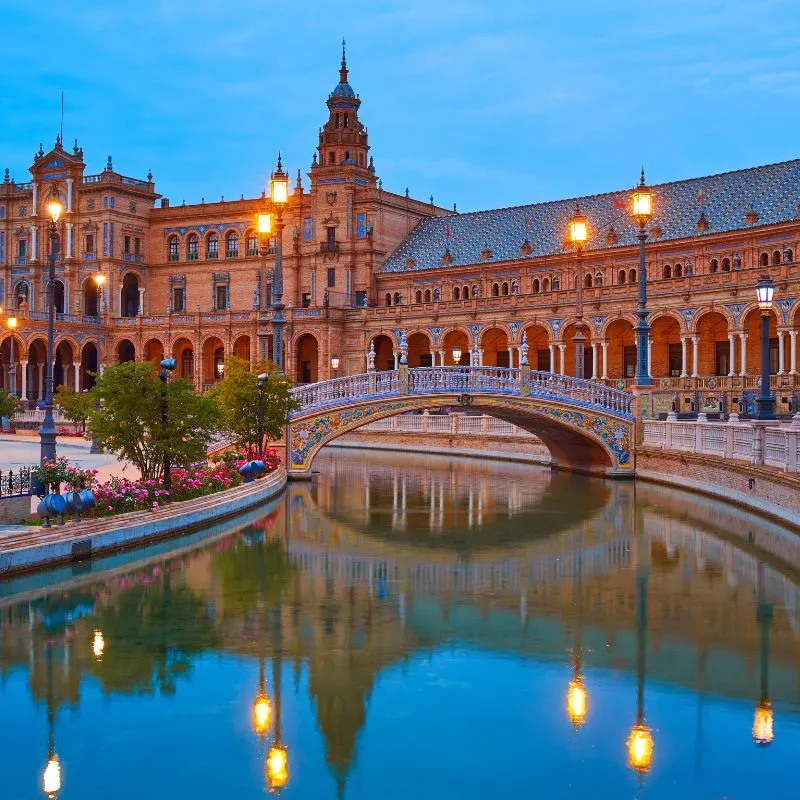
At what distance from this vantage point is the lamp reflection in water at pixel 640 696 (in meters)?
10.0

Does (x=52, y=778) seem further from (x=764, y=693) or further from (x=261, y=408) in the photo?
(x=261, y=408)

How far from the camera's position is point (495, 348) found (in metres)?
68.2

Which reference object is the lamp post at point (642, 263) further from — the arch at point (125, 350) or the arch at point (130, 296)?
the arch at point (130, 296)

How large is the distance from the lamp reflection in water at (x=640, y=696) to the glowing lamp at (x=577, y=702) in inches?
22.4

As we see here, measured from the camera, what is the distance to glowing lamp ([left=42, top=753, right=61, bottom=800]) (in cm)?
934

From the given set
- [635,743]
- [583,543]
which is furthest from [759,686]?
[583,543]

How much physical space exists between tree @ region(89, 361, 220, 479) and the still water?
2.14m

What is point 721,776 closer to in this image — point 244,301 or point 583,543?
point 583,543

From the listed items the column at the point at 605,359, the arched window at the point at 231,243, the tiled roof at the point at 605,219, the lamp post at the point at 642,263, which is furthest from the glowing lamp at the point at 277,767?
the arched window at the point at 231,243

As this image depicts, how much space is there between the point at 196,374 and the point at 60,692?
64.8 m

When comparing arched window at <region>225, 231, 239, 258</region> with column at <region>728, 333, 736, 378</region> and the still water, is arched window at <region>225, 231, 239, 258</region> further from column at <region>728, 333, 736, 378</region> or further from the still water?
the still water

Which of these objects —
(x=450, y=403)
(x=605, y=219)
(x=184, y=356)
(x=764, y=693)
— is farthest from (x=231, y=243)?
(x=764, y=693)

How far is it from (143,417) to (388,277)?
173 feet

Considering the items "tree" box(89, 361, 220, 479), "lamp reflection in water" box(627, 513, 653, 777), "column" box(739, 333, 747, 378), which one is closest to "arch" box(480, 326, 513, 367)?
"column" box(739, 333, 747, 378)
